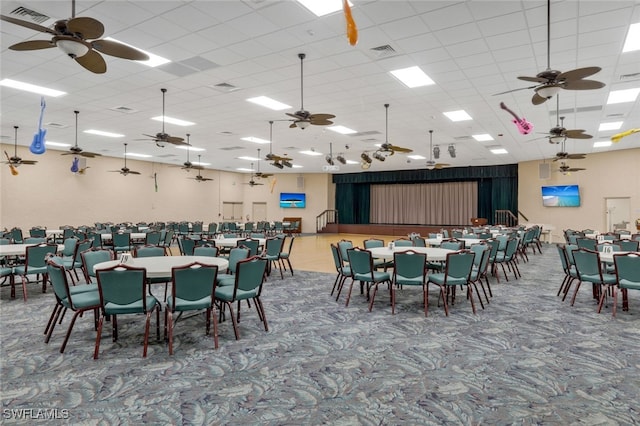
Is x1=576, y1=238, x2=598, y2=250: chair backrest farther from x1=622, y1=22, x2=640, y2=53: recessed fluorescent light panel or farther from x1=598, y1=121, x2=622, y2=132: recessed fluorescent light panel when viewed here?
x1=598, y1=121, x2=622, y2=132: recessed fluorescent light panel

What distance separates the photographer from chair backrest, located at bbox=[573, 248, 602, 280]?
18.4 ft

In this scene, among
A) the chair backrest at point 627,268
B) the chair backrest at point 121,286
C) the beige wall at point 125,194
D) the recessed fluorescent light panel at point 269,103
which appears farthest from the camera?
the beige wall at point 125,194

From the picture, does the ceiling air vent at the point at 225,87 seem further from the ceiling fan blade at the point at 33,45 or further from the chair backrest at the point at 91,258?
the ceiling fan blade at the point at 33,45

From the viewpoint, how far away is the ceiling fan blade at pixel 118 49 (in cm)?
384

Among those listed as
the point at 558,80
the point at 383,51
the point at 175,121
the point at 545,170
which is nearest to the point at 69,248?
the point at 175,121

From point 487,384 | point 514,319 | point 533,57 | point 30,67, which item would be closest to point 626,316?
point 514,319

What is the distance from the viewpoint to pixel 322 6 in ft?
15.8

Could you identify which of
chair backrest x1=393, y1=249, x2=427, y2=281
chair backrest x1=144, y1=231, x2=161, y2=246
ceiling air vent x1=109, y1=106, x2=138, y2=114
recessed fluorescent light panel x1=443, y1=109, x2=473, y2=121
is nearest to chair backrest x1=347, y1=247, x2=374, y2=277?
chair backrest x1=393, y1=249, x2=427, y2=281

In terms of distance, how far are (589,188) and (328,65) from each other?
15510 millimetres

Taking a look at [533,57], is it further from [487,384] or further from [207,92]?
[207,92]

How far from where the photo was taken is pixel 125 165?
1830 centimetres

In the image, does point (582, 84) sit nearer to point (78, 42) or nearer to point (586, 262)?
point (586, 262)

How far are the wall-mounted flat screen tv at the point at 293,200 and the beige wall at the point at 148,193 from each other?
13.4ft

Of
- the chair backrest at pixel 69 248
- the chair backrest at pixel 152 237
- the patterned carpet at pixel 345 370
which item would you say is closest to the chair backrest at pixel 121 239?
the chair backrest at pixel 152 237
